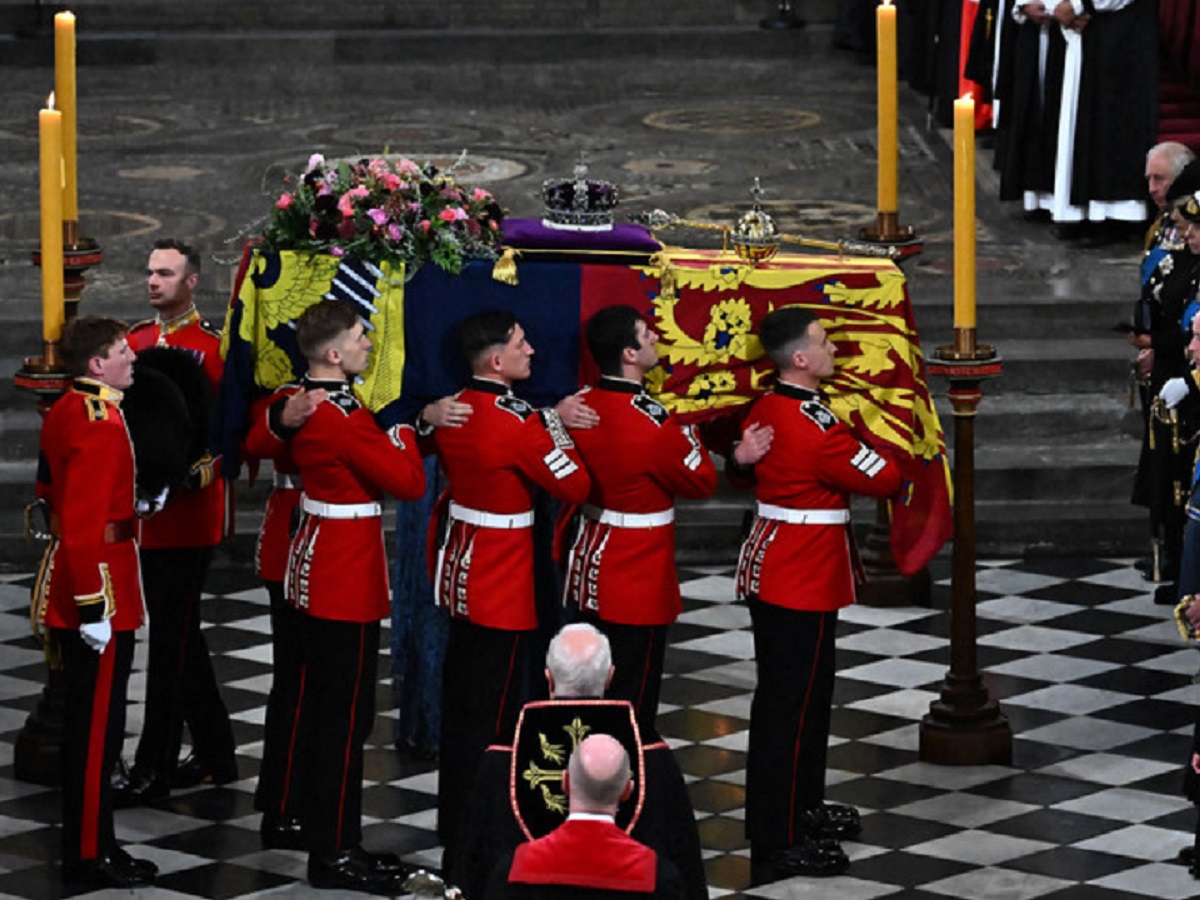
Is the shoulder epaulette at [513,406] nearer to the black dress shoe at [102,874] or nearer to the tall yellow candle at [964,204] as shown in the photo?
the tall yellow candle at [964,204]

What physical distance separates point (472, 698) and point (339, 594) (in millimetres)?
517

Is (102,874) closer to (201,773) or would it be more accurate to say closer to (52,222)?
(201,773)

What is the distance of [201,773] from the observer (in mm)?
9641

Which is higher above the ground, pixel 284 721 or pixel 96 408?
pixel 96 408

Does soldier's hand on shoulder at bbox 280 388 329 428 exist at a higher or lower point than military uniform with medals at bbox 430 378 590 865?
higher

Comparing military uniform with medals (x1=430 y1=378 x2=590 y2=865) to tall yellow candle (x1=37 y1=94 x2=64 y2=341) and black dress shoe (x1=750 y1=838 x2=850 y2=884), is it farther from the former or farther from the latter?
tall yellow candle (x1=37 y1=94 x2=64 y2=341)

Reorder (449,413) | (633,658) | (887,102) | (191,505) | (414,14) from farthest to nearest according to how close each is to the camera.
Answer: (414,14) → (887,102) → (191,505) → (633,658) → (449,413)

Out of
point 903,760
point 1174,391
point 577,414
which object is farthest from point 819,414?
point 1174,391

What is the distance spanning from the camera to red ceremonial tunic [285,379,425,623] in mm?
8602

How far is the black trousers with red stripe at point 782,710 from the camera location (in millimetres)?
8898

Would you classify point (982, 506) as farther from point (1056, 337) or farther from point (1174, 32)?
point (1174, 32)

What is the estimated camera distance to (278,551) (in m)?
9.11

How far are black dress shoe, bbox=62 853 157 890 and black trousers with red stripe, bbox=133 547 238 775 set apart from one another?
80 cm

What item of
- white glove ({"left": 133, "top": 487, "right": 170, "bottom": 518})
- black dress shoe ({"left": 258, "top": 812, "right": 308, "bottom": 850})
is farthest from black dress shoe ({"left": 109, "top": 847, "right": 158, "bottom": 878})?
white glove ({"left": 133, "top": 487, "right": 170, "bottom": 518})
